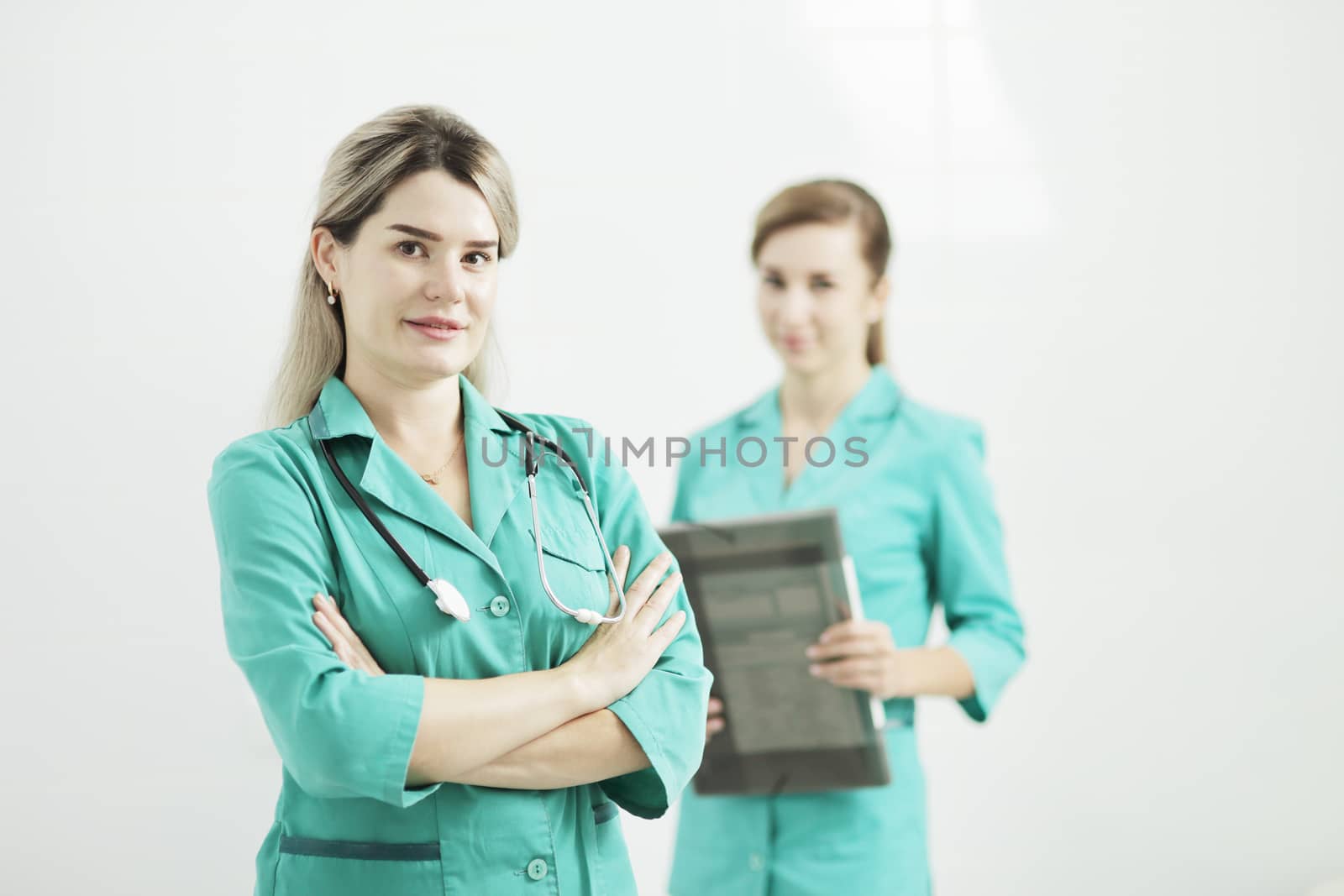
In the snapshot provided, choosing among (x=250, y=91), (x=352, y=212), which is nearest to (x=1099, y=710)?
(x=352, y=212)

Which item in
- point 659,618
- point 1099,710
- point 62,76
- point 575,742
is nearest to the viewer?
point 575,742

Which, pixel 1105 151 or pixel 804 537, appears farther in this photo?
pixel 1105 151

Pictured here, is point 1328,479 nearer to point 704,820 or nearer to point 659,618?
point 704,820

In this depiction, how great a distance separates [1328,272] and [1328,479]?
0.44 metres

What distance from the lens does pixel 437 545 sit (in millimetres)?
1294

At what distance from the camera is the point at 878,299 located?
91.8 inches

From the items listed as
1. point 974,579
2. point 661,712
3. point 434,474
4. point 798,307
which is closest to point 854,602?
point 974,579

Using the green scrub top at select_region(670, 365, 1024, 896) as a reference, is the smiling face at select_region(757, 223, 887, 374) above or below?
above

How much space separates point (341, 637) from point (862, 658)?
1035mm

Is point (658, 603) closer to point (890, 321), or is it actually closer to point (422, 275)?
point (422, 275)

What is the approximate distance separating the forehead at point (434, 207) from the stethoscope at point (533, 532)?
24 centimetres

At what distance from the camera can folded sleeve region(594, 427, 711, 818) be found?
128 cm

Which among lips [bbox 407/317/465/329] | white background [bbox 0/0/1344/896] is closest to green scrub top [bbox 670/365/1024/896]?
white background [bbox 0/0/1344/896]

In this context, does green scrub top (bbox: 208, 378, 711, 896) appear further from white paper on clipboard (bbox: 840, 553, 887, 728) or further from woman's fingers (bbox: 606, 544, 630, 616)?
white paper on clipboard (bbox: 840, 553, 887, 728)
